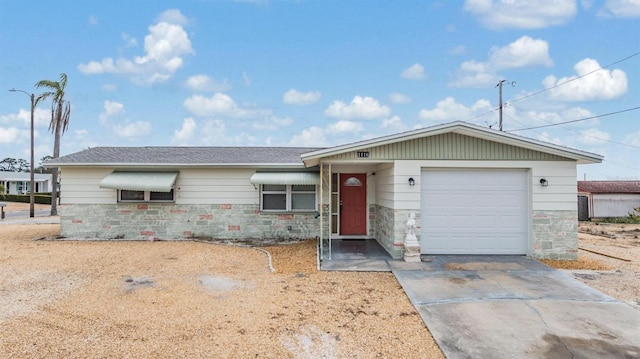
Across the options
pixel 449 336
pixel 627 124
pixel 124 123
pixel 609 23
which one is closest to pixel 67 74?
pixel 124 123

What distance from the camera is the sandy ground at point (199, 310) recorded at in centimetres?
405


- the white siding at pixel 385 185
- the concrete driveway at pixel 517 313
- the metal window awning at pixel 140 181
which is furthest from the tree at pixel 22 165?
the concrete driveway at pixel 517 313

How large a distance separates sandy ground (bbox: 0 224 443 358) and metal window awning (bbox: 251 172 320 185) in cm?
292

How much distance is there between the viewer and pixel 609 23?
45.3 ft

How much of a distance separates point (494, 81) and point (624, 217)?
12.0 m

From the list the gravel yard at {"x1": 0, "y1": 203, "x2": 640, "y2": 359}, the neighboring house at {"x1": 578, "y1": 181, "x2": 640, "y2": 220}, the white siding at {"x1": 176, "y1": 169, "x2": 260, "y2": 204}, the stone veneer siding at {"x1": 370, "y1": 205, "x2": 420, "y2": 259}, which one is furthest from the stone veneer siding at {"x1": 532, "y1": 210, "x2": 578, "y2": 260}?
the neighboring house at {"x1": 578, "y1": 181, "x2": 640, "y2": 220}

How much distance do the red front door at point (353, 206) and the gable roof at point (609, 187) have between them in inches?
692

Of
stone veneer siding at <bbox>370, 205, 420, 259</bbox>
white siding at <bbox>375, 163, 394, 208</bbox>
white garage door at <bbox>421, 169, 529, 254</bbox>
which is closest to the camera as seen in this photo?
stone veneer siding at <bbox>370, 205, 420, 259</bbox>

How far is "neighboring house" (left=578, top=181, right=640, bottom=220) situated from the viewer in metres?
20.9

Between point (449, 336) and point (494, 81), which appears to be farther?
point (494, 81)

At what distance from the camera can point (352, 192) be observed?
1184cm

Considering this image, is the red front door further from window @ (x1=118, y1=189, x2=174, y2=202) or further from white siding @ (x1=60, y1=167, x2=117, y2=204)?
white siding @ (x1=60, y1=167, x2=117, y2=204)

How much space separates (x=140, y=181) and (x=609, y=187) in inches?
1039

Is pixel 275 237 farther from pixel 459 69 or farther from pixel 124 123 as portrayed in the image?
pixel 124 123
